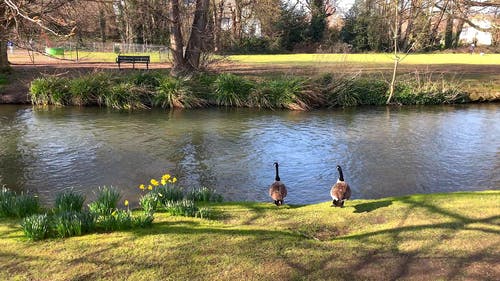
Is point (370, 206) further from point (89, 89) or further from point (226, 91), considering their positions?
point (89, 89)

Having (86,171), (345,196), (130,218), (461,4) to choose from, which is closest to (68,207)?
(130,218)

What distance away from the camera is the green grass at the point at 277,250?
12.7 feet

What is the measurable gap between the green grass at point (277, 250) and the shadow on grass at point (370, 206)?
36 centimetres

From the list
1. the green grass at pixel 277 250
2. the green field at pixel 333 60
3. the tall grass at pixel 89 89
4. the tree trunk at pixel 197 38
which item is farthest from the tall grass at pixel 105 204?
the green field at pixel 333 60

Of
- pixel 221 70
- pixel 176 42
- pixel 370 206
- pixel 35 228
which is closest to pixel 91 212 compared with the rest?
pixel 35 228

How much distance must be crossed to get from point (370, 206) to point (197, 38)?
17486 millimetres

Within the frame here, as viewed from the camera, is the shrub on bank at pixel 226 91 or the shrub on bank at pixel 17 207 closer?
the shrub on bank at pixel 17 207

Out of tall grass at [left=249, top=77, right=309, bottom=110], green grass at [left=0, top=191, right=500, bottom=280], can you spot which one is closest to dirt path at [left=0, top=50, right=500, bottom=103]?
tall grass at [left=249, top=77, right=309, bottom=110]

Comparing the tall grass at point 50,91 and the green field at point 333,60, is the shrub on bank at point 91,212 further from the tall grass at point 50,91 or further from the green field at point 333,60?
the green field at point 333,60

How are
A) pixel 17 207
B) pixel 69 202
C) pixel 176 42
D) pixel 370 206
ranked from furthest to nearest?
pixel 176 42 → pixel 370 206 → pixel 69 202 → pixel 17 207

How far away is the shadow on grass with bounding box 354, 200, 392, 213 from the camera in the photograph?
6066 millimetres

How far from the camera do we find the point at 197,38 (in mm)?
22250

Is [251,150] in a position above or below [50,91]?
below

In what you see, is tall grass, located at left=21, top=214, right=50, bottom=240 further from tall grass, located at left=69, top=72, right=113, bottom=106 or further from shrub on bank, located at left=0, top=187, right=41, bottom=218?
tall grass, located at left=69, top=72, right=113, bottom=106
